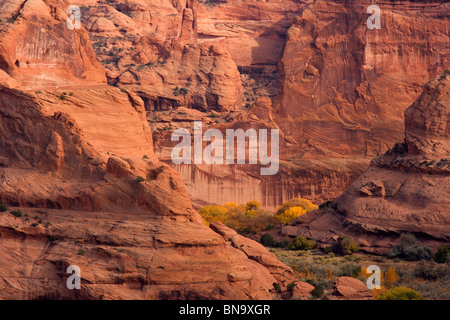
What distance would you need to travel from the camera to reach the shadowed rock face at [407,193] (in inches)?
2387

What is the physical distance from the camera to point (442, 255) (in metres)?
57.0

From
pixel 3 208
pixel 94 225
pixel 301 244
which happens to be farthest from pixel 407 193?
pixel 3 208

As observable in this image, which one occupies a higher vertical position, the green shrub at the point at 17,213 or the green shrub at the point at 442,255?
the green shrub at the point at 17,213

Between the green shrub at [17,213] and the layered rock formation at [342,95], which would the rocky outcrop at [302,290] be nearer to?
the green shrub at [17,213]

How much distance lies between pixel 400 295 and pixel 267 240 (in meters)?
22.3

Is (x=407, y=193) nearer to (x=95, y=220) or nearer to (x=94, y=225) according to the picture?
(x=95, y=220)

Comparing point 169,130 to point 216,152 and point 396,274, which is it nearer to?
point 216,152

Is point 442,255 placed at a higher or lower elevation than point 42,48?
lower

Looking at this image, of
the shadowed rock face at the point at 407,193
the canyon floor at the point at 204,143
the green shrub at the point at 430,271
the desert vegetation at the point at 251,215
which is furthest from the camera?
the desert vegetation at the point at 251,215

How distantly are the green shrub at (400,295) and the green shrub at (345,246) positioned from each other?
15.4 m

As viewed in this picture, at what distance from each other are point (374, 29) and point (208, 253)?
65532 mm

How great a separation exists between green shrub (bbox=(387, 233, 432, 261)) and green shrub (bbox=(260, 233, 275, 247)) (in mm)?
9915

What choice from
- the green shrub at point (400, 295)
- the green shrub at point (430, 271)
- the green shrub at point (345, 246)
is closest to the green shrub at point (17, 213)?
the green shrub at point (400, 295)
